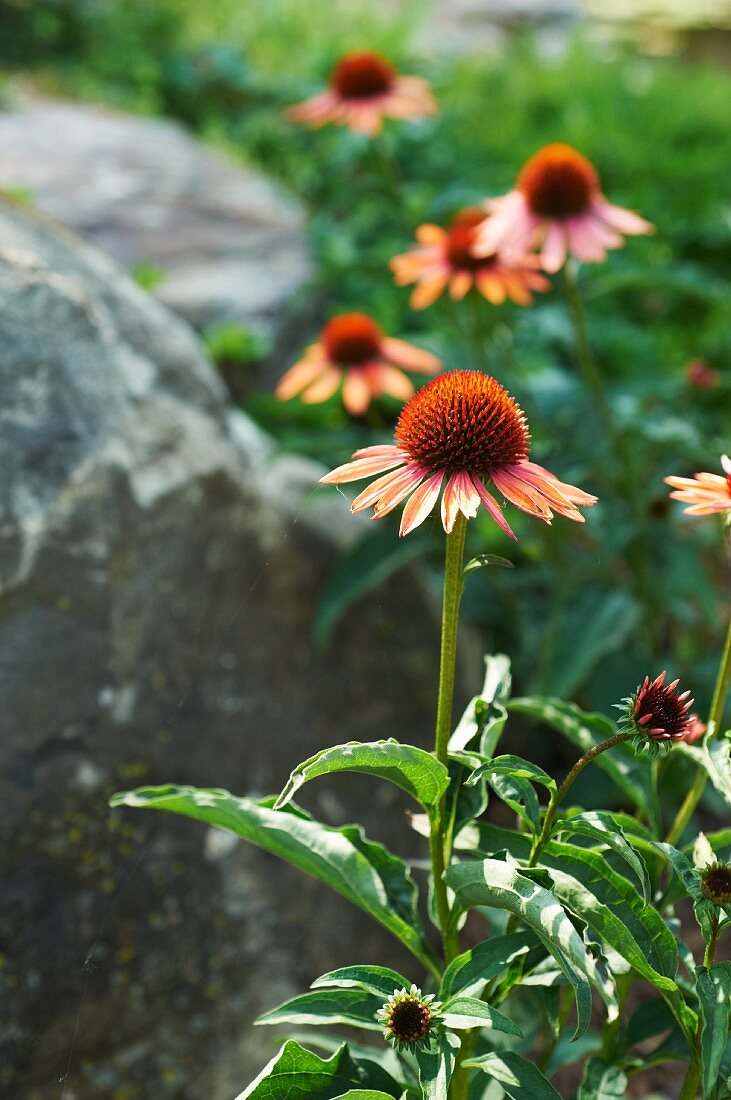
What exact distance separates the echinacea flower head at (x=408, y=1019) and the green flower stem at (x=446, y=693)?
0.42ft

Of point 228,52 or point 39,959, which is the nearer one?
point 39,959

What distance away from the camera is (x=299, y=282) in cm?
286

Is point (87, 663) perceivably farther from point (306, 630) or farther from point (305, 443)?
point (305, 443)

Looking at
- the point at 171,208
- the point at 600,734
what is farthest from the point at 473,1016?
the point at 171,208

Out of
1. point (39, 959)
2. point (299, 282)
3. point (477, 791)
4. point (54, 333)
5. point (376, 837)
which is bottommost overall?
point (376, 837)

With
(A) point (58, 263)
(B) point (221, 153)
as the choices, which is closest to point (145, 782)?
(A) point (58, 263)

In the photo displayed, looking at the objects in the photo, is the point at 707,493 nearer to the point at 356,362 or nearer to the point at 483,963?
the point at 483,963

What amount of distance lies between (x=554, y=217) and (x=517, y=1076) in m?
1.34

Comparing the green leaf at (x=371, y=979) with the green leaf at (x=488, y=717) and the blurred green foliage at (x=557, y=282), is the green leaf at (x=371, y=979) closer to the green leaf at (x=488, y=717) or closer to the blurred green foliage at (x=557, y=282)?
the green leaf at (x=488, y=717)

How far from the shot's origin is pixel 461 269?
1957 mm

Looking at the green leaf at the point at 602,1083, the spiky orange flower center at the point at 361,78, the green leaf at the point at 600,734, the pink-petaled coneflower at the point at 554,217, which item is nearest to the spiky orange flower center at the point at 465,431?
the green leaf at the point at 600,734

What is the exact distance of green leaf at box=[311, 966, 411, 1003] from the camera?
2.95 feet

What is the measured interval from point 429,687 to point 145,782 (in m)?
0.59

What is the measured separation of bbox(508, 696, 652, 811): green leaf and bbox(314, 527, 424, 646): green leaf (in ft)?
2.19
